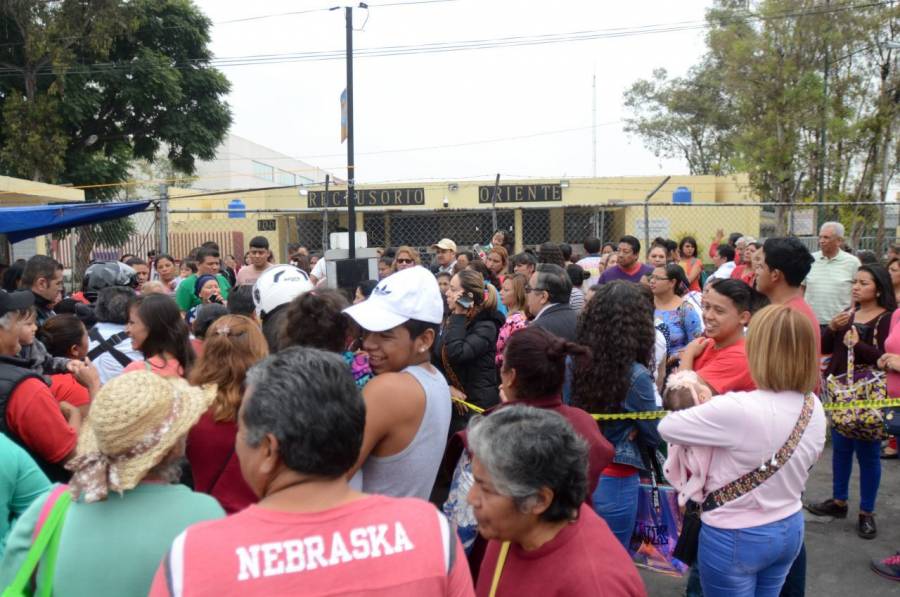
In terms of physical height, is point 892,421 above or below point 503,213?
below

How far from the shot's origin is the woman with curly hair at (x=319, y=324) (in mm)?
3006

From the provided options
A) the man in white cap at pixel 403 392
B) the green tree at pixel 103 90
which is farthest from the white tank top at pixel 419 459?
the green tree at pixel 103 90

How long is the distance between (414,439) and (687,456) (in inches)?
51.7

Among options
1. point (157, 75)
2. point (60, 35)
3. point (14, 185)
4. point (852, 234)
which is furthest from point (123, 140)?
point (852, 234)

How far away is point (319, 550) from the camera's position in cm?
142

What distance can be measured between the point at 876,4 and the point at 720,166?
61.3 ft

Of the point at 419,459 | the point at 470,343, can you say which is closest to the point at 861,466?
the point at 470,343

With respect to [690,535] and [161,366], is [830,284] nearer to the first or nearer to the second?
[690,535]

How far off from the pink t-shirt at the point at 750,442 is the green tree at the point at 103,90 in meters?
15.3

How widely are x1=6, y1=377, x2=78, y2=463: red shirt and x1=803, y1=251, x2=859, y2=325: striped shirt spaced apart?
261 inches

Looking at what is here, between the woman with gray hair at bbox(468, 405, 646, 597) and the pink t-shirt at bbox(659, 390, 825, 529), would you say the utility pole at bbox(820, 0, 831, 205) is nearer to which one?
the pink t-shirt at bbox(659, 390, 825, 529)

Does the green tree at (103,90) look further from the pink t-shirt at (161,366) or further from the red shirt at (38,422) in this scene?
the red shirt at (38,422)

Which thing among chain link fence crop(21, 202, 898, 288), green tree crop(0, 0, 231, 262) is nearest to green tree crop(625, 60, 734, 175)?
chain link fence crop(21, 202, 898, 288)

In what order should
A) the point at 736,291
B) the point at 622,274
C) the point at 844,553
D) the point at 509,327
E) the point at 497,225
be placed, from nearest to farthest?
1. the point at 736,291
2. the point at 844,553
3. the point at 509,327
4. the point at 622,274
5. the point at 497,225
